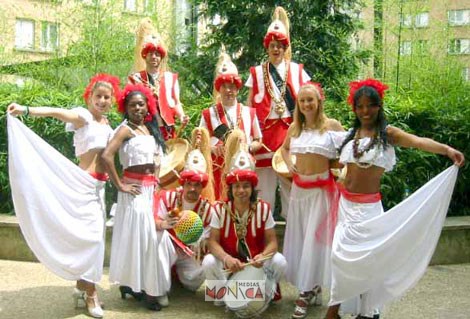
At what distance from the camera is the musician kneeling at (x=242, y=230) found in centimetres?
476

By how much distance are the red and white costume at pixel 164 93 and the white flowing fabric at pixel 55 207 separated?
4.17 feet

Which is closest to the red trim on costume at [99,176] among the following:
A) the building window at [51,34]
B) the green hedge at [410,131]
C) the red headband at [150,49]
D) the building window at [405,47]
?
the red headband at [150,49]

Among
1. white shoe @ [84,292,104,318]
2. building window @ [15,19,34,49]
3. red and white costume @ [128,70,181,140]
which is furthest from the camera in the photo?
building window @ [15,19,34,49]

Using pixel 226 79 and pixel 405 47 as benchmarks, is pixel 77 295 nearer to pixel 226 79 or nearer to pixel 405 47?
pixel 226 79

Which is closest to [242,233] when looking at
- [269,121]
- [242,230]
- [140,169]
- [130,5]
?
[242,230]

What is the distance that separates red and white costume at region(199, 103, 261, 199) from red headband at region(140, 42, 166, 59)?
769 millimetres

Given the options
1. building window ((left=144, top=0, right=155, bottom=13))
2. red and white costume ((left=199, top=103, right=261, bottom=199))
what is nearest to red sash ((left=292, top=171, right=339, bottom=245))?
red and white costume ((left=199, top=103, right=261, bottom=199))

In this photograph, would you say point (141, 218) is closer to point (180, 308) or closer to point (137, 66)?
point (180, 308)

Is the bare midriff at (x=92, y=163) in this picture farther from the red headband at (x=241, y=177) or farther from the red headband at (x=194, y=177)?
the red headband at (x=241, y=177)

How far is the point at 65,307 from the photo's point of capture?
16.1ft

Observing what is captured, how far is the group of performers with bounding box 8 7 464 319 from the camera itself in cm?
426

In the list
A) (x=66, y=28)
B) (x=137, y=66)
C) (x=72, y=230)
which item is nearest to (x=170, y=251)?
(x=72, y=230)

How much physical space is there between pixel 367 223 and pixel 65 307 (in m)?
2.44

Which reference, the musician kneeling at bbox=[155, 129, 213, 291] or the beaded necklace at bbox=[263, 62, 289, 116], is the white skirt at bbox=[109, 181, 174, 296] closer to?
the musician kneeling at bbox=[155, 129, 213, 291]
